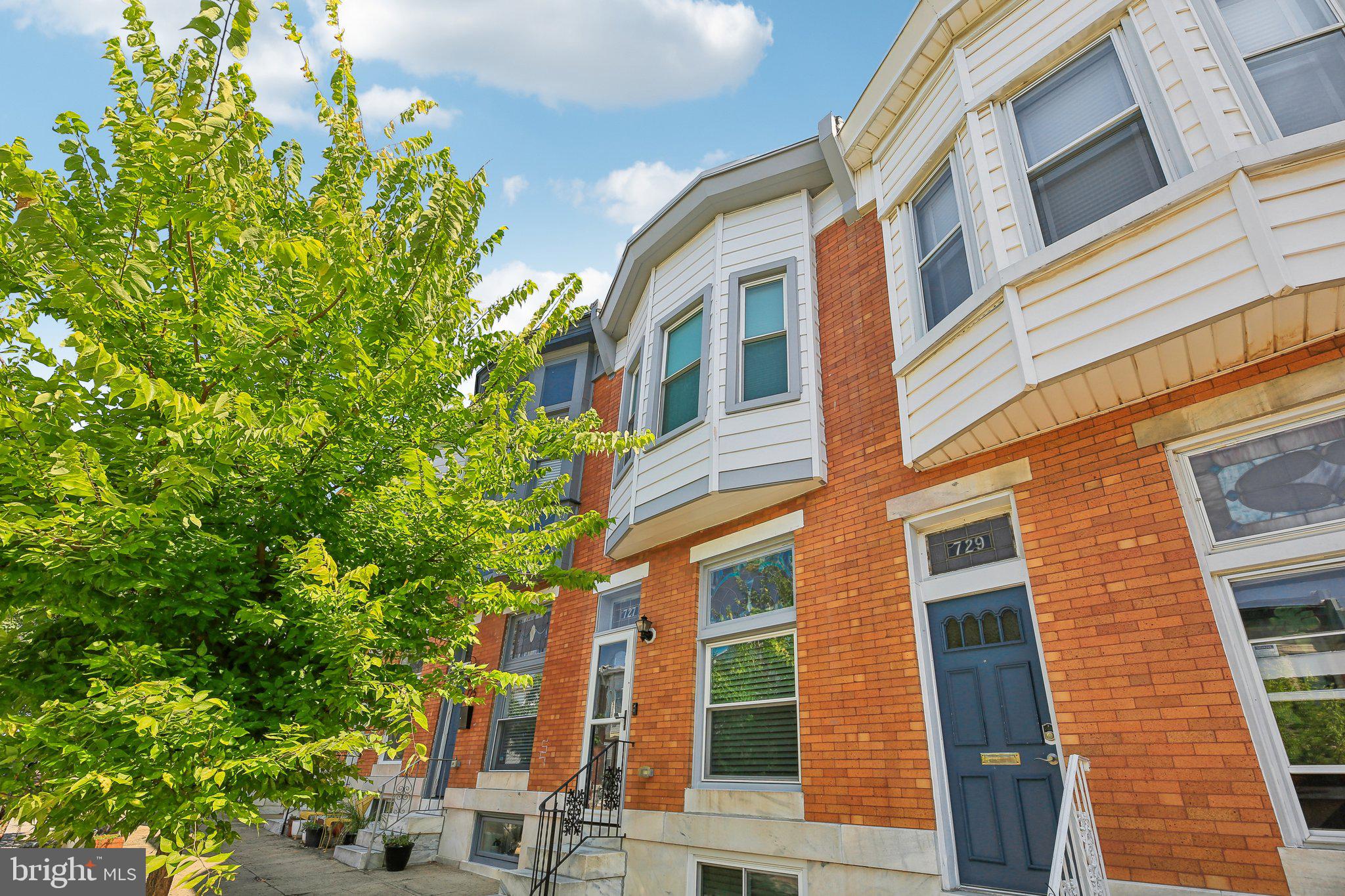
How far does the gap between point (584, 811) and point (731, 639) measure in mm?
2843

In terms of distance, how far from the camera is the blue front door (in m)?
4.85

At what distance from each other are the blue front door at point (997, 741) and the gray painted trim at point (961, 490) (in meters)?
0.84

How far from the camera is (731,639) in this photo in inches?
302

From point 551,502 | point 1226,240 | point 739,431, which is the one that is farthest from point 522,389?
point 1226,240

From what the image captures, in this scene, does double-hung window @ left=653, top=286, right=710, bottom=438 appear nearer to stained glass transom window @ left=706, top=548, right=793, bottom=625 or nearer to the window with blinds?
stained glass transom window @ left=706, top=548, right=793, bottom=625

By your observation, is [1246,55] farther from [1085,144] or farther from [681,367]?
[681,367]

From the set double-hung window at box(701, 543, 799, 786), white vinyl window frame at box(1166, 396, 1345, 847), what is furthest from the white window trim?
white vinyl window frame at box(1166, 396, 1345, 847)

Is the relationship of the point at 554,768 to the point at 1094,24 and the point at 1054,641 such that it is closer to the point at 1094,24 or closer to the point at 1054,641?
the point at 1054,641

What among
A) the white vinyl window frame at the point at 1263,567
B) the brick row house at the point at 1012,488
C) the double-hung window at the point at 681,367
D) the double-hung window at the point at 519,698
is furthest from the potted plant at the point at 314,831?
the white vinyl window frame at the point at 1263,567

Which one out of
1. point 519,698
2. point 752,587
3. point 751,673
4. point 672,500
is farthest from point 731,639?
point 519,698

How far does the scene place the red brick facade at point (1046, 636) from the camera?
416cm

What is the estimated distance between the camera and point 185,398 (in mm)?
3004

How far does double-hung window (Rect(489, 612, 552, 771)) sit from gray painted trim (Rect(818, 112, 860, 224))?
7147 mm

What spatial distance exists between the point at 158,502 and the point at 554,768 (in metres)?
7.49
